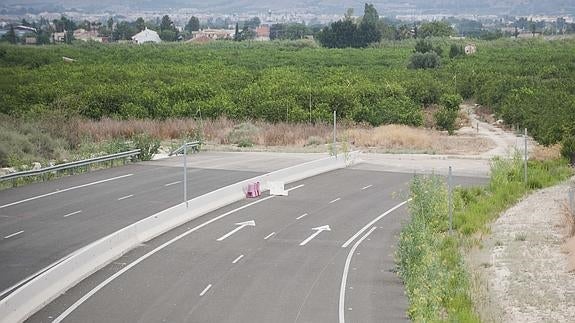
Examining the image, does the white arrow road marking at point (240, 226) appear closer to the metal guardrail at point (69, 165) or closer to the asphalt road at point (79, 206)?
the asphalt road at point (79, 206)

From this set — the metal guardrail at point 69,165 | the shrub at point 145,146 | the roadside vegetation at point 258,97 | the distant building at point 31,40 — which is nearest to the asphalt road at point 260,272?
the metal guardrail at point 69,165

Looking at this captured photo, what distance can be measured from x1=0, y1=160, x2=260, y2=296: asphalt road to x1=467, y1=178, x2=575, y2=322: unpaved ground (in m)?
10.9

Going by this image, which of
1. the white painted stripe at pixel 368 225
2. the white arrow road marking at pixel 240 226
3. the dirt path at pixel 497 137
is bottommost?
the dirt path at pixel 497 137

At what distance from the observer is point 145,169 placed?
4350cm

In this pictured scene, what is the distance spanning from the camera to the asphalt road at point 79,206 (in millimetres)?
26297

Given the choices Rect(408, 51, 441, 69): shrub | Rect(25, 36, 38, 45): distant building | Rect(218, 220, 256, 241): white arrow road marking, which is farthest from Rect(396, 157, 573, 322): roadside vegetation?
Rect(25, 36, 38, 45): distant building

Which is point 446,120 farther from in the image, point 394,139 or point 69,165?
point 69,165

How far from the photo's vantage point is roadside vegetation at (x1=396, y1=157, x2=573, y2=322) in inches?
832

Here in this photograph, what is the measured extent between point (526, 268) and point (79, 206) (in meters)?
15.1

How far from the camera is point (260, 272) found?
25188 mm

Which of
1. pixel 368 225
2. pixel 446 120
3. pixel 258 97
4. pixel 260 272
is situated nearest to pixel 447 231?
pixel 368 225

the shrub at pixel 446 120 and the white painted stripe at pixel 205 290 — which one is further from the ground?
the white painted stripe at pixel 205 290

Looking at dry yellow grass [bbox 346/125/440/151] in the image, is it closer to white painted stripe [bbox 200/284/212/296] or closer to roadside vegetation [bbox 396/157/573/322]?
roadside vegetation [bbox 396/157/573/322]

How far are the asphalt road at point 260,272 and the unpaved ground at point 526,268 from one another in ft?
7.35
